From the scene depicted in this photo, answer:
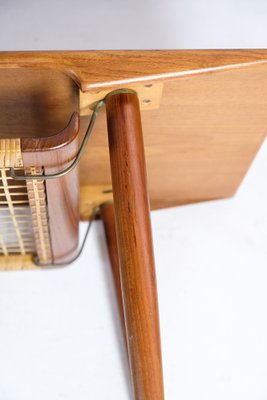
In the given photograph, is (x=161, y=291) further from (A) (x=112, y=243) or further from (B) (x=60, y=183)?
(B) (x=60, y=183)

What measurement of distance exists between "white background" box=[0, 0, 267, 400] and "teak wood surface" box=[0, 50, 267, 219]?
0.32 ft

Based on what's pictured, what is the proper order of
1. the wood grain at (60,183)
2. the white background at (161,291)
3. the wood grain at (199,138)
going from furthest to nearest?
the white background at (161,291) → the wood grain at (199,138) → the wood grain at (60,183)

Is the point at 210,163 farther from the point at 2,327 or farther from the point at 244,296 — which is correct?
the point at 2,327

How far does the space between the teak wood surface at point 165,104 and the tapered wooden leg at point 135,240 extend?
46 millimetres

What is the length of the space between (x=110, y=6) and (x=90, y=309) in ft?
2.14

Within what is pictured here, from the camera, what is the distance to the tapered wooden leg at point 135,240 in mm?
848

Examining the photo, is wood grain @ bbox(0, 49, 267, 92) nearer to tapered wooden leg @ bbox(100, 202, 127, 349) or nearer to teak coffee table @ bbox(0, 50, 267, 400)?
teak coffee table @ bbox(0, 50, 267, 400)

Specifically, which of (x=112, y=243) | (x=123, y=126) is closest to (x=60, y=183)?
(x=123, y=126)

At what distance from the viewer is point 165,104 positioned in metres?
0.91

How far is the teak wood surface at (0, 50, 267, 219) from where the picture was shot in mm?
815

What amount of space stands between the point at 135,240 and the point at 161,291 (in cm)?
25

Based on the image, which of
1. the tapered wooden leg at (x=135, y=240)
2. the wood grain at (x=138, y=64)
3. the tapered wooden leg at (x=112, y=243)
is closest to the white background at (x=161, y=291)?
the tapered wooden leg at (x=112, y=243)

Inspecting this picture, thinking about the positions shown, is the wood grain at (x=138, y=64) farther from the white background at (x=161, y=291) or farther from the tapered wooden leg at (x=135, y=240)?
Result: the white background at (x=161, y=291)

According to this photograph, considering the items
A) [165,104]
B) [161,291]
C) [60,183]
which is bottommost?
[161,291]
